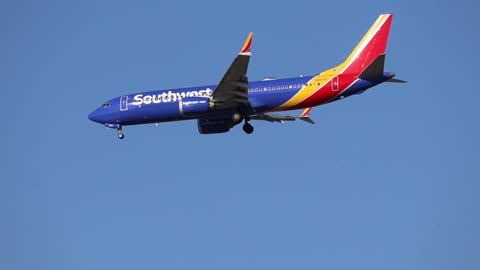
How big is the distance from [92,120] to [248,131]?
1088 cm

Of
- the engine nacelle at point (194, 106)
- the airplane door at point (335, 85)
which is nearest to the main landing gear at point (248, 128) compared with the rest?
the engine nacelle at point (194, 106)

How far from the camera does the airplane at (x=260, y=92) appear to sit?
2389 inches

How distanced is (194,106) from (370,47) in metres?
11.7

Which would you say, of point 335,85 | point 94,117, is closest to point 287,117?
point 335,85

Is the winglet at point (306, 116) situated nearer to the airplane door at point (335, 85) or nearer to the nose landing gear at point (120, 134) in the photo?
the airplane door at point (335, 85)

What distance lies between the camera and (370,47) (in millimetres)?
63250

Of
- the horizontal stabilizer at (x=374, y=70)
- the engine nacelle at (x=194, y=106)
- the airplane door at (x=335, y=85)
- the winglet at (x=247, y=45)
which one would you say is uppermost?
the winglet at (x=247, y=45)

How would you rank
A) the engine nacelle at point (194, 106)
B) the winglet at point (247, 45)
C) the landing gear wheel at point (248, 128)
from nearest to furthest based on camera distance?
the winglet at point (247, 45)
the engine nacelle at point (194, 106)
the landing gear wheel at point (248, 128)

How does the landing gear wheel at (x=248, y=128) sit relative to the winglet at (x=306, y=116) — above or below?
below

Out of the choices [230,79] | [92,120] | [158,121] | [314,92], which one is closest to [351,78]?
[314,92]

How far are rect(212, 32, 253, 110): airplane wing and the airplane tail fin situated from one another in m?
6.49

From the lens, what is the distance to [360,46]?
209 feet

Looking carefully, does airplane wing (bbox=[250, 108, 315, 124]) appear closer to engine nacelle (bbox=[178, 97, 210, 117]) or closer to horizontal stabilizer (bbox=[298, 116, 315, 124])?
horizontal stabilizer (bbox=[298, 116, 315, 124])

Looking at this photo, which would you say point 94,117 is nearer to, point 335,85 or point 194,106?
point 194,106
